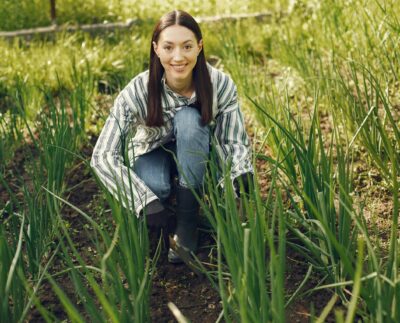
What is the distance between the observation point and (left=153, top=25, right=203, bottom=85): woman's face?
235 cm

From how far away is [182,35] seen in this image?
92.5 inches

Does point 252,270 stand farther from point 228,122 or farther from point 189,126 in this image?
point 228,122

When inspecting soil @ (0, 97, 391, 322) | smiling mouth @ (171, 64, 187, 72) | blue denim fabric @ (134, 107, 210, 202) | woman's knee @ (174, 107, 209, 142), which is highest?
smiling mouth @ (171, 64, 187, 72)

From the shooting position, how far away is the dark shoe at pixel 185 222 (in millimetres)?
2381

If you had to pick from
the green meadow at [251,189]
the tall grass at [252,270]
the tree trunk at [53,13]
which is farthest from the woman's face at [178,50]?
the tree trunk at [53,13]

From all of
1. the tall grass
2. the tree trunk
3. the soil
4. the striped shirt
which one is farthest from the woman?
the tree trunk

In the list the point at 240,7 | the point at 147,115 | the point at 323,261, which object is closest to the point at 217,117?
the point at 147,115

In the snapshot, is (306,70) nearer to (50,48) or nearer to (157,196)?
(157,196)

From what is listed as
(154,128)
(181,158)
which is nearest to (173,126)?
(154,128)

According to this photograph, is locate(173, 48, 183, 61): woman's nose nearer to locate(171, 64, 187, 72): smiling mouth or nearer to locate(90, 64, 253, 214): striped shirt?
locate(171, 64, 187, 72): smiling mouth

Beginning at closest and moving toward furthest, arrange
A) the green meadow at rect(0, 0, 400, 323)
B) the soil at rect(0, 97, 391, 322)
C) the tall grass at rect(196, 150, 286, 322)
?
the tall grass at rect(196, 150, 286, 322) → the green meadow at rect(0, 0, 400, 323) → the soil at rect(0, 97, 391, 322)

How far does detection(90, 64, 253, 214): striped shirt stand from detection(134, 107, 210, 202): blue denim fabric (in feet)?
0.18

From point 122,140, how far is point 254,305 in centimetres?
101

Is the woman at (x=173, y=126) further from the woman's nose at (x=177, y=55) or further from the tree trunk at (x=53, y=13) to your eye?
the tree trunk at (x=53, y=13)
